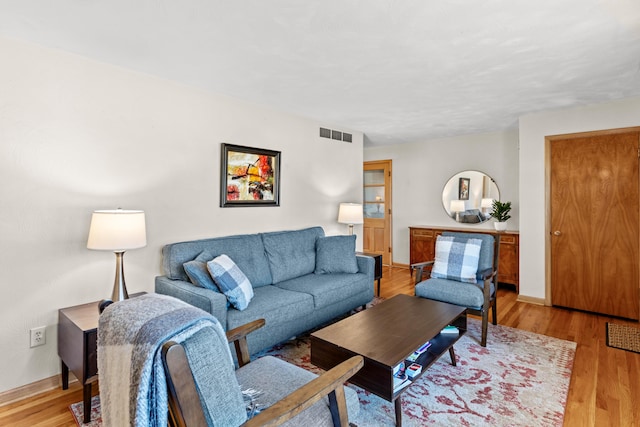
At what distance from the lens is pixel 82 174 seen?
2.40 metres

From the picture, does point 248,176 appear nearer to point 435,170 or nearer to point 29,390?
point 29,390

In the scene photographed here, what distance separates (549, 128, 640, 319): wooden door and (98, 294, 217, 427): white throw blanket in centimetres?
434

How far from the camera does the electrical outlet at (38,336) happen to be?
221 centimetres

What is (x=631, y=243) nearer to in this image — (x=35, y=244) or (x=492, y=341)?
(x=492, y=341)

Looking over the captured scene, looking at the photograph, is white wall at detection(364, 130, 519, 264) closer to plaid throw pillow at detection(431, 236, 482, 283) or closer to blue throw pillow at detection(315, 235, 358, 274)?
plaid throw pillow at detection(431, 236, 482, 283)

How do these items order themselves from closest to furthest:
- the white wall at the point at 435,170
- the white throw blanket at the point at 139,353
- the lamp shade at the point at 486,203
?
the white throw blanket at the point at 139,353 < the white wall at the point at 435,170 < the lamp shade at the point at 486,203

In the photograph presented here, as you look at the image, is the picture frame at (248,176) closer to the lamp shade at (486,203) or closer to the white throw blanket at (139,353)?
the white throw blanket at (139,353)

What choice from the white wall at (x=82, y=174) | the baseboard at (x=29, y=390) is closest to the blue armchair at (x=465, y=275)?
the white wall at (x=82, y=174)

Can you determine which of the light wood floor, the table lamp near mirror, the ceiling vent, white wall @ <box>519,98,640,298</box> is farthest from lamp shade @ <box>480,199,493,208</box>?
the table lamp near mirror

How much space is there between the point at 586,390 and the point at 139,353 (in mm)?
2757

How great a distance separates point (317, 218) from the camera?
171 inches

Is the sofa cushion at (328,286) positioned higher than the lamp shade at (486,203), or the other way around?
the lamp shade at (486,203)

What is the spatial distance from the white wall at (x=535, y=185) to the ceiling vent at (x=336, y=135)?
221 cm

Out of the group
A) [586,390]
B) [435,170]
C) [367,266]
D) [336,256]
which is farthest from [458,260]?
[435,170]
